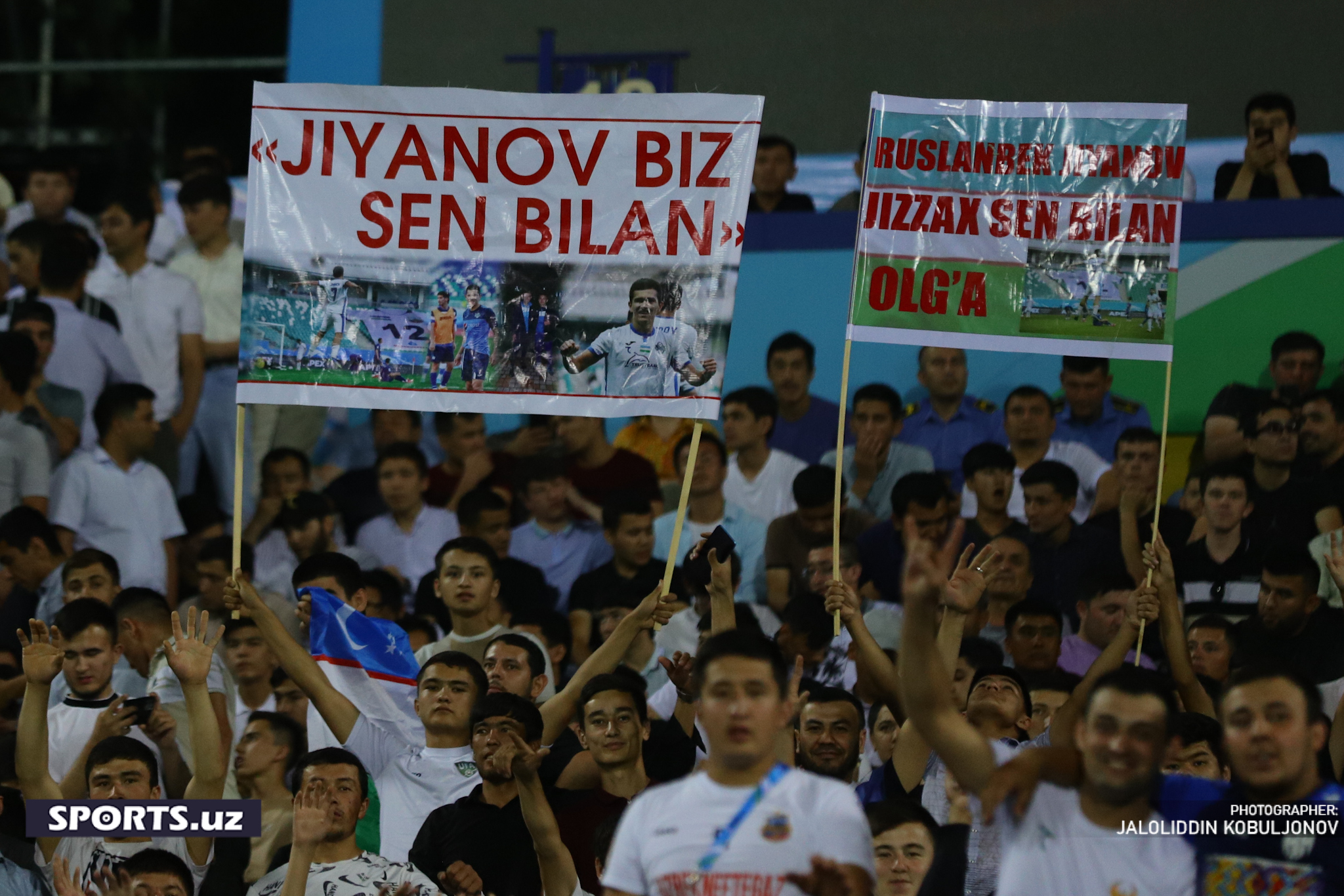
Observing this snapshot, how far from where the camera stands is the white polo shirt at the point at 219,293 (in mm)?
11141

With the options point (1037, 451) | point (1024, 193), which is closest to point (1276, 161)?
point (1037, 451)

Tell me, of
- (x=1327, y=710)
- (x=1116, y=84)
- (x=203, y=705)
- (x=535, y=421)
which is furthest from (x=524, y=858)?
(x=1116, y=84)

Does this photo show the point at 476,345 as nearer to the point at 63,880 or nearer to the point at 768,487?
the point at 63,880

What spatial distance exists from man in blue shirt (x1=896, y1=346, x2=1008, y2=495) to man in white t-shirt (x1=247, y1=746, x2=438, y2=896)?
384 centimetres

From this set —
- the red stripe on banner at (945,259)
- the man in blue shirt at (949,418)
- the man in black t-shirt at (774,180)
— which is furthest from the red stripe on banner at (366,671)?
the man in black t-shirt at (774,180)

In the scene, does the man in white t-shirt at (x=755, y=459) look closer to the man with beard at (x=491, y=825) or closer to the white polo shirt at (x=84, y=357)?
the man with beard at (x=491, y=825)

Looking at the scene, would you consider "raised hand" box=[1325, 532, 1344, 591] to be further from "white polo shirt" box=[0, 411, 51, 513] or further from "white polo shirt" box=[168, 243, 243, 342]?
A: "white polo shirt" box=[168, 243, 243, 342]

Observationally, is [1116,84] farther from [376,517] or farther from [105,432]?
[105,432]

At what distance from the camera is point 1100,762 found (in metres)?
4.71

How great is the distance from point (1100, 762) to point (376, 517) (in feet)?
19.6

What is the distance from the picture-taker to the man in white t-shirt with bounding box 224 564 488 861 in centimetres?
694

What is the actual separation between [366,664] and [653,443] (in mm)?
3160

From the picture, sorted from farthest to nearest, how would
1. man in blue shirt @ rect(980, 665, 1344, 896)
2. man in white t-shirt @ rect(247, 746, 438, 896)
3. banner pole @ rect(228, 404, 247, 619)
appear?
banner pole @ rect(228, 404, 247, 619) → man in white t-shirt @ rect(247, 746, 438, 896) → man in blue shirt @ rect(980, 665, 1344, 896)

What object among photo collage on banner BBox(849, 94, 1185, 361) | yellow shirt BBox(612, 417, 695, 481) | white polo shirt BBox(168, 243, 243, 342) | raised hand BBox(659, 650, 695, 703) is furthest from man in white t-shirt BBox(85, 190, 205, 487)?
photo collage on banner BBox(849, 94, 1185, 361)
